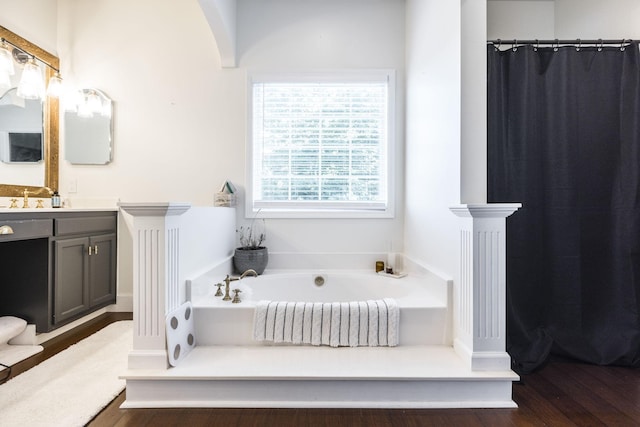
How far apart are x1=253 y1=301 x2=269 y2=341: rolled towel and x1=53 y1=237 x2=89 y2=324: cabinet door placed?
4.79 feet

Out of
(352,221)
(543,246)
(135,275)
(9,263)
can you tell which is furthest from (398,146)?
(9,263)

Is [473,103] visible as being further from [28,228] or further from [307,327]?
[28,228]

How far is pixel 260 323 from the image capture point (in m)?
1.79

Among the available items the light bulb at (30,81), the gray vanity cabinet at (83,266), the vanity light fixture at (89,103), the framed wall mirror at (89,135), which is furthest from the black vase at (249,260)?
the light bulb at (30,81)

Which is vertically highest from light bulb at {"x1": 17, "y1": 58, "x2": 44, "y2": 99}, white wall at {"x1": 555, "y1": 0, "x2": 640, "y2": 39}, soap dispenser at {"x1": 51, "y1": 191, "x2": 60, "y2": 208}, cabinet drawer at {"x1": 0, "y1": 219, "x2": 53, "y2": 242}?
white wall at {"x1": 555, "y1": 0, "x2": 640, "y2": 39}

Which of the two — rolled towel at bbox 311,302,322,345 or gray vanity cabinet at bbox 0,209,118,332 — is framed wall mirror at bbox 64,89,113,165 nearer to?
gray vanity cabinet at bbox 0,209,118,332

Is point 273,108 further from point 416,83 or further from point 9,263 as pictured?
point 9,263

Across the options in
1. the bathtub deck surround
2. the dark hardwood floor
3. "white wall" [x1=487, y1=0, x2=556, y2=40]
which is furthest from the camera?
"white wall" [x1=487, y1=0, x2=556, y2=40]

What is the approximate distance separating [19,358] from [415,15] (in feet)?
11.6

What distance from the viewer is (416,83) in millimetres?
2465

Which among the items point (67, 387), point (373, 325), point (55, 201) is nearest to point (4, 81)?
point (55, 201)

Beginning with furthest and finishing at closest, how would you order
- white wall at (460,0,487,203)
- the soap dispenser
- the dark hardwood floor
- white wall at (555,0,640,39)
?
the soap dispenser, white wall at (555,0,640,39), white wall at (460,0,487,203), the dark hardwood floor

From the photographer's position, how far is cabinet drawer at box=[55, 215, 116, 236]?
2209mm

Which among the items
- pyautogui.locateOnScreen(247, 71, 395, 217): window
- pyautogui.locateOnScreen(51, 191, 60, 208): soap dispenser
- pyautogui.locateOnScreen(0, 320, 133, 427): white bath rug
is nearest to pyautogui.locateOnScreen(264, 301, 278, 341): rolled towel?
pyautogui.locateOnScreen(0, 320, 133, 427): white bath rug
